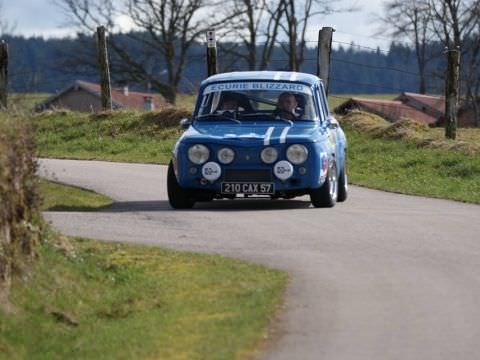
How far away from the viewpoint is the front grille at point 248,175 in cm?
1719

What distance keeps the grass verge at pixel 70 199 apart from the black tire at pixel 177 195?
98 centimetres

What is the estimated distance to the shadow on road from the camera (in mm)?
17594

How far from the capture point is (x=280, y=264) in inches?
502

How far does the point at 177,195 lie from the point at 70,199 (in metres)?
2.79

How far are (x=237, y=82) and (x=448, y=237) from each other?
4751 millimetres

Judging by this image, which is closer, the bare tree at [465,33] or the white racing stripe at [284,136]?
the white racing stripe at [284,136]

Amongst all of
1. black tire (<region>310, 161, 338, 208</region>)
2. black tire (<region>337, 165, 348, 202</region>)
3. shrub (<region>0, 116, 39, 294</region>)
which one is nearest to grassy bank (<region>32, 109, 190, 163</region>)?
black tire (<region>337, 165, 348, 202</region>)

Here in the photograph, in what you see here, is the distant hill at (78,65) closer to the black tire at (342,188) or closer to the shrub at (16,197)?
the black tire at (342,188)

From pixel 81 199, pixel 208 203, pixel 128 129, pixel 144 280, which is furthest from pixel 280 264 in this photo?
pixel 128 129

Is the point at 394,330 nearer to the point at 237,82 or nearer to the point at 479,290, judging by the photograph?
the point at 479,290

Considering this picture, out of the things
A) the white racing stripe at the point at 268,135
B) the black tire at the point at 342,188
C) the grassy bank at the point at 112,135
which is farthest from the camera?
the grassy bank at the point at 112,135

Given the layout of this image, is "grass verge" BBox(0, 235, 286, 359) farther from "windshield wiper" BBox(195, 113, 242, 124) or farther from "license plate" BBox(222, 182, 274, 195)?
"windshield wiper" BBox(195, 113, 242, 124)

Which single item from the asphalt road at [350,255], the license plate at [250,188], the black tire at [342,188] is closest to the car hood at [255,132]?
the license plate at [250,188]

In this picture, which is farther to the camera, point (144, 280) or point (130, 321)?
point (144, 280)
